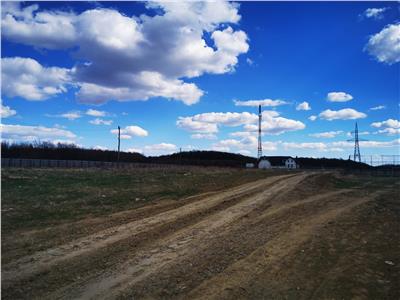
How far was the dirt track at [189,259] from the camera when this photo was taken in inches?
238

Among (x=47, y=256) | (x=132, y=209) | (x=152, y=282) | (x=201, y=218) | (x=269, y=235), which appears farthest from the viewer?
(x=132, y=209)

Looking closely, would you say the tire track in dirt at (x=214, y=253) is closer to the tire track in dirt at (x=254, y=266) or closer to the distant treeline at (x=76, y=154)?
the tire track in dirt at (x=254, y=266)

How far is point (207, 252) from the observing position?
806cm

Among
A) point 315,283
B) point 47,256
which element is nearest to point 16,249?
point 47,256

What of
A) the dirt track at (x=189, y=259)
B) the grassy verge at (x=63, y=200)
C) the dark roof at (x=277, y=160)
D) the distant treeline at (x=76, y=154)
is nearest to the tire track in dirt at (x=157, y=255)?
the dirt track at (x=189, y=259)

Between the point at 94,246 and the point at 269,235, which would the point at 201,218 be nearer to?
the point at 269,235

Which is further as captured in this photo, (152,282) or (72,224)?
(72,224)

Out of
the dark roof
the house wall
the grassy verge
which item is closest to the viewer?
the grassy verge

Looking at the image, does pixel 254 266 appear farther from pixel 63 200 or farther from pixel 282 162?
pixel 282 162

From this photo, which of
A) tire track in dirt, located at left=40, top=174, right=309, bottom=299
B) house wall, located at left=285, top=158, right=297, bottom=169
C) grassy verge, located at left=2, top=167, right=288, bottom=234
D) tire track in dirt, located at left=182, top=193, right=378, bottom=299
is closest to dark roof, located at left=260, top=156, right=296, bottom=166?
house wall, located at left=285, top=158, right=297, bottom=169

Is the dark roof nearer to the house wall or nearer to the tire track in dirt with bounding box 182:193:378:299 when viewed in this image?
the house wall

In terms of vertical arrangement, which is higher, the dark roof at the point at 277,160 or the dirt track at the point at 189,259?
the dark roof at the point at 277,160

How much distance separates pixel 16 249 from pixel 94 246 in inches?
66.7

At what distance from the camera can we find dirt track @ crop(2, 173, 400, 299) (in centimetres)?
605
